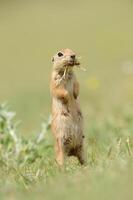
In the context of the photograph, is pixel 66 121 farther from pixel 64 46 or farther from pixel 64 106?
pixel 64 46

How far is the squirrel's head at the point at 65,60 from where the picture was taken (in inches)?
286

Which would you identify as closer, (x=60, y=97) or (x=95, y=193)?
(x=95, y=193)

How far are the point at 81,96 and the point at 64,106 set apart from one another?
9.94 m

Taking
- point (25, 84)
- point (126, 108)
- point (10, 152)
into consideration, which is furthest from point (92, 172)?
point (25, 84)

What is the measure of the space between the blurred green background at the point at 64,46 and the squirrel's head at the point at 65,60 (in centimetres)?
623

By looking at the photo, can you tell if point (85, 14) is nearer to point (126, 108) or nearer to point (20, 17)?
point (20, 17)

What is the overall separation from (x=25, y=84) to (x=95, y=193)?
15501 mm

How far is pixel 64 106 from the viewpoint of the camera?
7414 mm

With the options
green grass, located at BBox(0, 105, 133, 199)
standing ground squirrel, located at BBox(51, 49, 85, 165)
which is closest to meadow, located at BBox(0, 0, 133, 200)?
green grass, located at BBox(0, 105, 133, 199)

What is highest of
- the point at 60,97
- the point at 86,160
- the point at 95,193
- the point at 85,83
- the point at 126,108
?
the point at 85,83

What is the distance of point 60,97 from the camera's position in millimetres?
7383

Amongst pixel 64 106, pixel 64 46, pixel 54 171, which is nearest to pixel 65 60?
pixel 64 106

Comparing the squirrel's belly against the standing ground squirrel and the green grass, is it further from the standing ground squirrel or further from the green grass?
the green grass

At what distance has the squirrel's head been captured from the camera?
726 cm
